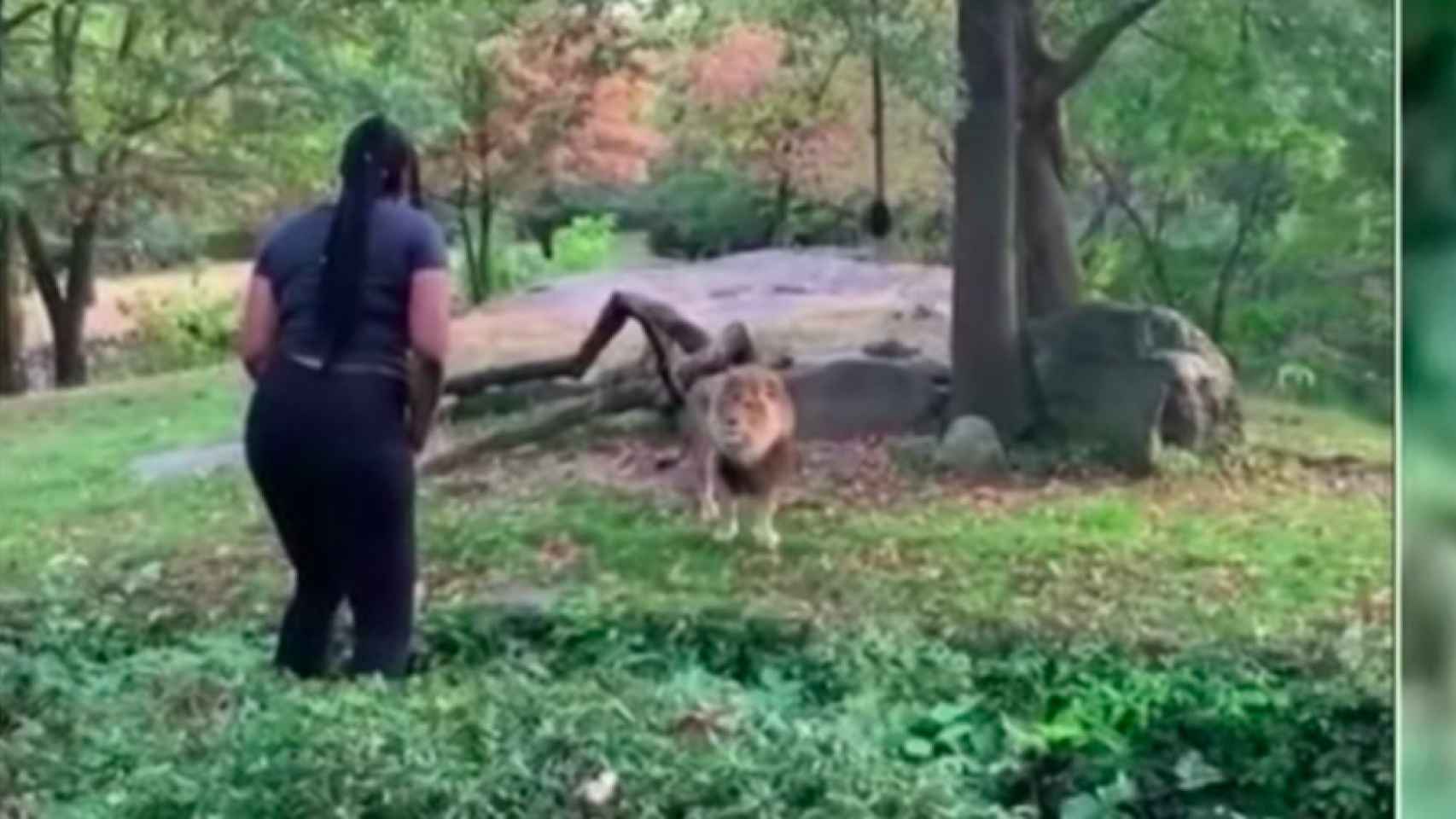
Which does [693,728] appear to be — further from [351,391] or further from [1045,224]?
[1045,224]

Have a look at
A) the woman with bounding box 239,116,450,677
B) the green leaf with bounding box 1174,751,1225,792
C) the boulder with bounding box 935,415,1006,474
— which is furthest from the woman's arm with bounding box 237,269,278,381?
the green leaf with bounding box 1174,751,1225,792

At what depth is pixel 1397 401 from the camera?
2494mm

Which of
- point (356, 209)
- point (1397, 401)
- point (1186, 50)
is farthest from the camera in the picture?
point (356, 209)

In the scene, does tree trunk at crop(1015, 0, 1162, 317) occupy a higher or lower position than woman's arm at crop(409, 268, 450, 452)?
higher

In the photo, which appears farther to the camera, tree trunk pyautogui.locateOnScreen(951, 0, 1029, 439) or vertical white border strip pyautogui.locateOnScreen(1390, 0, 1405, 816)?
tree trunk pyautogui.locateOnScreen(951, 0, 1029, 439)

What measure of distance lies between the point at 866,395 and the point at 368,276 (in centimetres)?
63

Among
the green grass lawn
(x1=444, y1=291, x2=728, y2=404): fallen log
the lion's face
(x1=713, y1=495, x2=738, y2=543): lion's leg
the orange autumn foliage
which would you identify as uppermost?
the orange autumn foliage

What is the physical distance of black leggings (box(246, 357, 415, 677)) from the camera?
9.09 ft

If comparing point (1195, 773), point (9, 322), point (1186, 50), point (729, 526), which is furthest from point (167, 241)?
point (1195, 773)

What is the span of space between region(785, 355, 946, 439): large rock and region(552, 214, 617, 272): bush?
0.90 ft

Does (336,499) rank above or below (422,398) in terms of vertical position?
below

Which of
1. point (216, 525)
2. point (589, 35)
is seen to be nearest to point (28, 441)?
point (216, 525)

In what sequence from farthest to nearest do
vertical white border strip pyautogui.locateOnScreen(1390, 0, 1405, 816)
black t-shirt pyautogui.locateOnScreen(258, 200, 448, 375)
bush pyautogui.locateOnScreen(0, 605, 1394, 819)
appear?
black t-shirt pyautogui.locateOnScreen(258, 200, 448, 375)
bush pyautogui.locateOnScreen(0, 605, 1394, 819)
vertical white border strip pyautogui.locateOnScreen(1390, 0, 1405, 816)

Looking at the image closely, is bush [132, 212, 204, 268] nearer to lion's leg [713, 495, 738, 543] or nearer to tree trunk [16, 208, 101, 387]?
tree trunk [16, 208, 101, 387]
